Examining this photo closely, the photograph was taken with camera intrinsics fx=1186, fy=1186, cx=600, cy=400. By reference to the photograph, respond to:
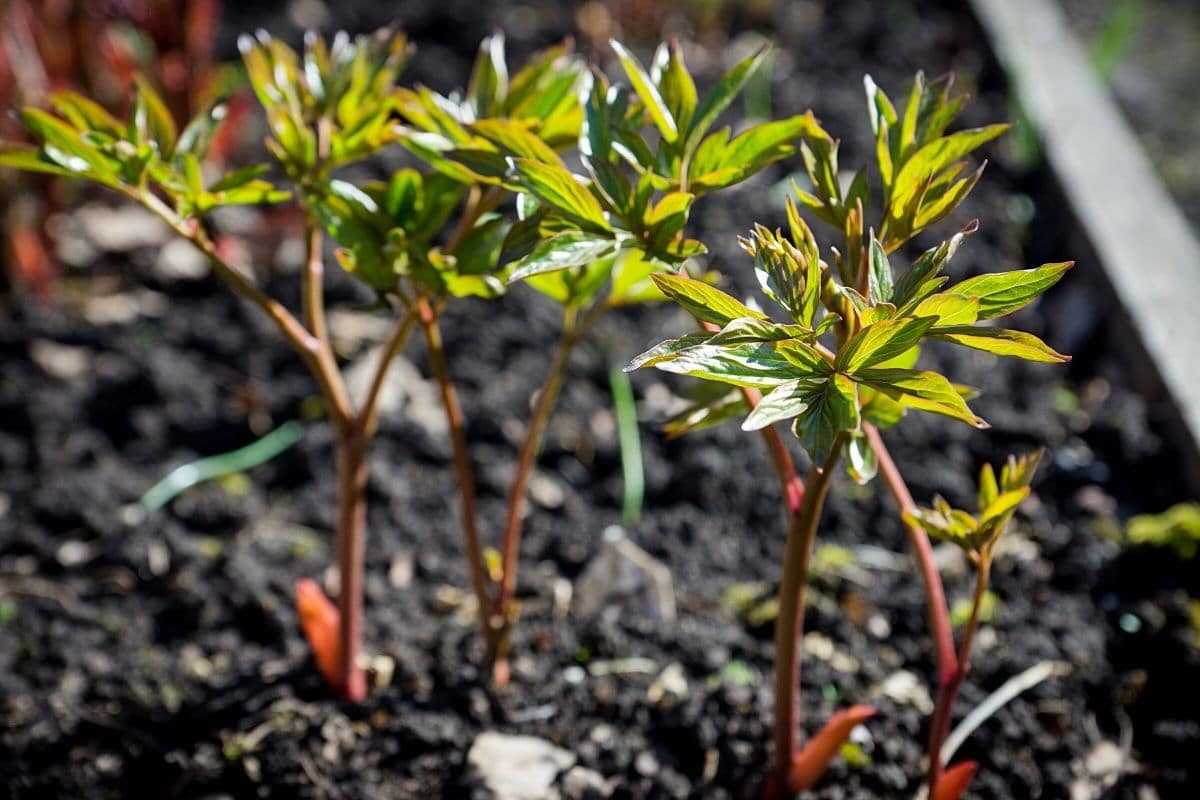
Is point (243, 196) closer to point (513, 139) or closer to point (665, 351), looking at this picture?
point (513, 139)

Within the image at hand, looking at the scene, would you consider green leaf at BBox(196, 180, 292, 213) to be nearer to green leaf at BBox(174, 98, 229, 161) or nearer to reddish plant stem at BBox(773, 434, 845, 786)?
green leaf at BBox(174, 98, 229, 161)

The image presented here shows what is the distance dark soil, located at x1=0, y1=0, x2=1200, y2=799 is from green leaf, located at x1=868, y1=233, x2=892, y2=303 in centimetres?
77

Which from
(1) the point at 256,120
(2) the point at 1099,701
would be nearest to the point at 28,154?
(2) the point at 1099,701

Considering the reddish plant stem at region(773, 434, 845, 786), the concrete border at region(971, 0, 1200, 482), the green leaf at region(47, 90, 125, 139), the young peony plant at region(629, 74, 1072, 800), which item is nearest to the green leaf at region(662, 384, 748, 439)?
the young peony plant at region(629, 74, 1072, 800)

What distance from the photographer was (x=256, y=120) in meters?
3.16

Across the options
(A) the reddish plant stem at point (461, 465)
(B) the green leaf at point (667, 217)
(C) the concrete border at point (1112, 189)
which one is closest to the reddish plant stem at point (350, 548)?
(A) the reddish plant stem at point (461, 465)

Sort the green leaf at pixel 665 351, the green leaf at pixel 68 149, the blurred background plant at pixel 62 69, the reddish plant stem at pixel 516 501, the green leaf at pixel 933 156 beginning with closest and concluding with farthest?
the green leaf at pixel 665 351
the green leaf at pixel 933 156
the green leaf at pixel 68 149
the reddish plant stem at pixel 516 501
the blurred background plant at pixel 62 69

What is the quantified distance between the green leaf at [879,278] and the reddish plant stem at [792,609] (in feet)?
0.46

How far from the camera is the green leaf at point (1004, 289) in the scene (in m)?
1.10

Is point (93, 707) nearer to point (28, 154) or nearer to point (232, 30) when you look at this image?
point (28, 154)

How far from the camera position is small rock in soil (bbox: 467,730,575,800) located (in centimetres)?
159

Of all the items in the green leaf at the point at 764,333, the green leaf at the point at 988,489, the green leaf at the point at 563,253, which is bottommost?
the green leaf at the point at 988,489

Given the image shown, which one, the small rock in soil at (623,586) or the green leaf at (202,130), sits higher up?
the green leaf at (202,130)

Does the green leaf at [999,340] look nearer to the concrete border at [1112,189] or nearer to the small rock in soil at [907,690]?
the small rock in soil at [907,690]
